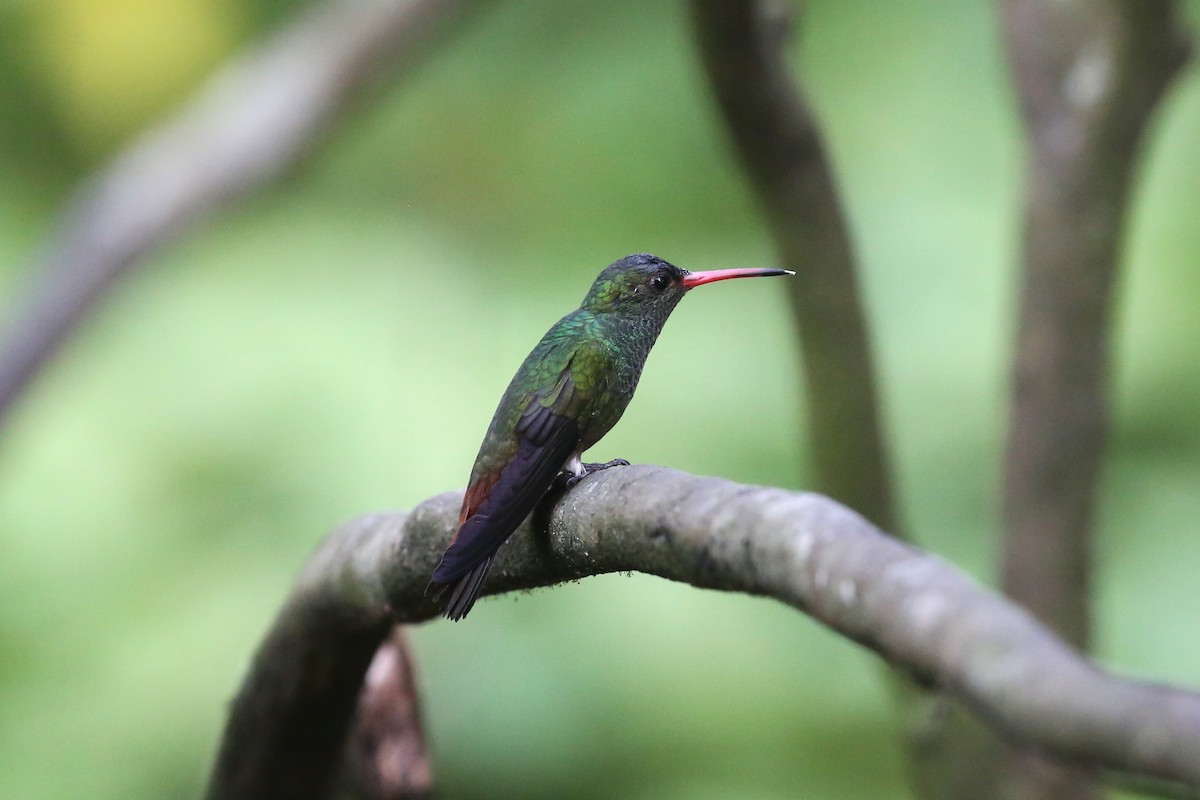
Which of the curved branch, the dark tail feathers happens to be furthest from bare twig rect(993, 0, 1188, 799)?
the dark tail feathers

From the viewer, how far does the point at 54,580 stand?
15.4ft

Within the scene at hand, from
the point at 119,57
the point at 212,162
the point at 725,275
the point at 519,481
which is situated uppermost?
the point at 119,57

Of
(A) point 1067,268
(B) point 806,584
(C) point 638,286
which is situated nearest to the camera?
(B) point 806,584

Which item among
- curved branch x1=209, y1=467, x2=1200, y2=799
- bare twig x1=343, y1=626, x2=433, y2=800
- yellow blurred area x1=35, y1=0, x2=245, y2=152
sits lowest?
bare twig x1=343, y1=626, x2=433, y2=800

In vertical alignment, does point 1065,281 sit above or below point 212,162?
below

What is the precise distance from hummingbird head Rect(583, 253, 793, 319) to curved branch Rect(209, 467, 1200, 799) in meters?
0.49

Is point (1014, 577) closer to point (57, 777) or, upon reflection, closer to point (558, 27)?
point (57, 777)

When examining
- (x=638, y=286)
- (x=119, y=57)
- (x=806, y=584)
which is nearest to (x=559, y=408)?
(x=638, y=286)

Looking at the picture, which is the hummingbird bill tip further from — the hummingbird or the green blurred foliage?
the green blurred foliage

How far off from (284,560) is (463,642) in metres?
0.73

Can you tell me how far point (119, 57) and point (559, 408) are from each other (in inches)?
181

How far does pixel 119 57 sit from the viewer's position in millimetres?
5707

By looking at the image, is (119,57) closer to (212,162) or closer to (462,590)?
(212,162)

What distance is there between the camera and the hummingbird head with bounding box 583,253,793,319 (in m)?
2.10
